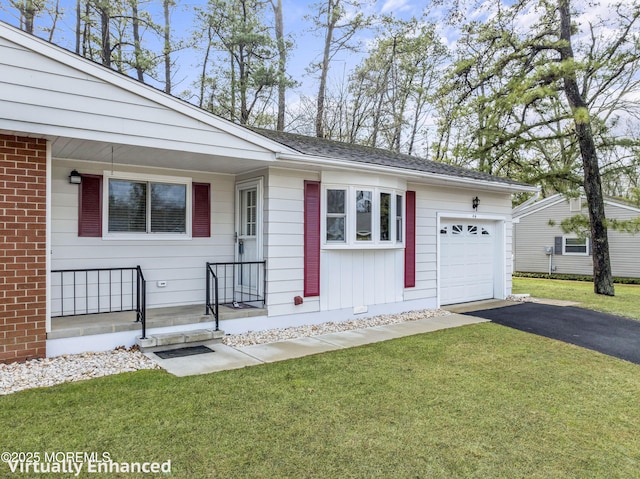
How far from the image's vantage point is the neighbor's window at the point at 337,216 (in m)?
7.29

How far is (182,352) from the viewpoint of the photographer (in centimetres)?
539

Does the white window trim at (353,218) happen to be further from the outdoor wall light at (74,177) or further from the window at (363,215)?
the outdoor wall light at (74,177)

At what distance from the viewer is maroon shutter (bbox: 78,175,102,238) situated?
6.12 metres

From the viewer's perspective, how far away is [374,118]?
19.9 meters

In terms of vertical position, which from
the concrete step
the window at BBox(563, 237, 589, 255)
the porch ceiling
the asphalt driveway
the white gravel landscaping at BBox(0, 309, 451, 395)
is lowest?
the asphalt driveway

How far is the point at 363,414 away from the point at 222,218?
4836 millimetres

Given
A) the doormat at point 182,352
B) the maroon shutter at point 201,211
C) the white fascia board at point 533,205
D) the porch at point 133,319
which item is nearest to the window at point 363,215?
the porch at point 133,319

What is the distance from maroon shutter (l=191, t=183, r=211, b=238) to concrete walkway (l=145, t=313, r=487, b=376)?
2180 mm

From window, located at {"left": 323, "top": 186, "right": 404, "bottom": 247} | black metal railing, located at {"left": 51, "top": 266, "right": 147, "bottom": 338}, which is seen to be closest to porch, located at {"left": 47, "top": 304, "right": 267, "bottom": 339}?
black metal railing, located at {"left": 51, "top": 266, "right": 147, "bottom": 338}

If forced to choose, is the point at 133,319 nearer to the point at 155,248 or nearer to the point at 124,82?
the point at 155,248

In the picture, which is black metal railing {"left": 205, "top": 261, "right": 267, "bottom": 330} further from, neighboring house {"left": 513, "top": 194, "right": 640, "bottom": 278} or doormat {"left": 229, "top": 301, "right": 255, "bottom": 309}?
neighboring house {"left": 513, "top": 194, "right": 640, "bottom": 278}

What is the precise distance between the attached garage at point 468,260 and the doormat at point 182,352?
5712 millimetres

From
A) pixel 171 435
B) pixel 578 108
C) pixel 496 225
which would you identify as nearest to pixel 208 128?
pixel 171 435

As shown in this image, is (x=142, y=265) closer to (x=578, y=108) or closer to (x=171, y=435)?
(x=171, y=435)
